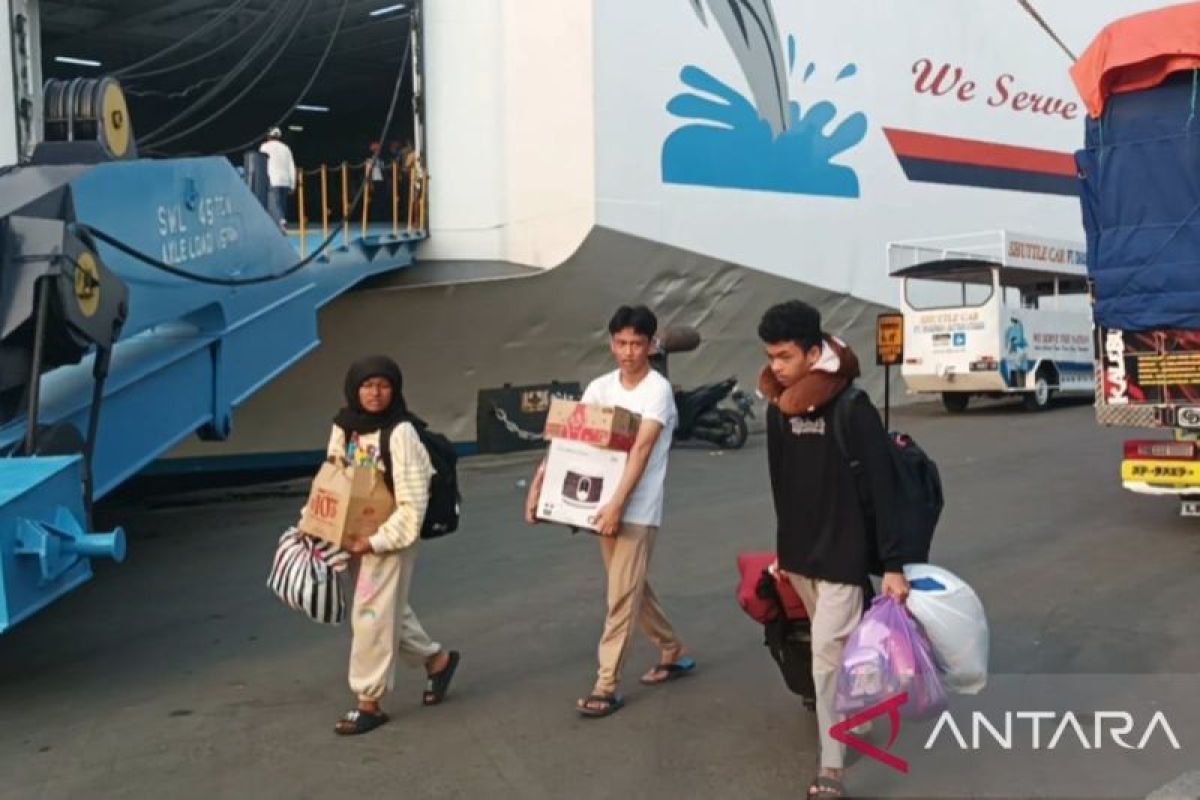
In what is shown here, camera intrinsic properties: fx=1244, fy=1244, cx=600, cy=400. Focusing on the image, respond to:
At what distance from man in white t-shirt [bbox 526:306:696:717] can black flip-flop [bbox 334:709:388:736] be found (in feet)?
2.75

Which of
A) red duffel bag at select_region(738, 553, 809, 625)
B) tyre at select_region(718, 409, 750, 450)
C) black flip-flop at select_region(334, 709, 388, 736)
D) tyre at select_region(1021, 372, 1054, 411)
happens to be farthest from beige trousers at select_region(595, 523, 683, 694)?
tyre at select_region(1021, 372, 1054, 411)

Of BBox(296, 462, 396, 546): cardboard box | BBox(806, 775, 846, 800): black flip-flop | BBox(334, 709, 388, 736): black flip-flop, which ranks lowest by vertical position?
BBox(334, 709, 388, 736): black flip-flop

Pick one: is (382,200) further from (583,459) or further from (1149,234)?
(583,459)

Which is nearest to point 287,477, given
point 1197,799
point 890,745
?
point 890,745

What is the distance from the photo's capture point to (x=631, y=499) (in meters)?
5.02

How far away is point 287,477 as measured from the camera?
15023 millimetres

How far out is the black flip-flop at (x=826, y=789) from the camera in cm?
407

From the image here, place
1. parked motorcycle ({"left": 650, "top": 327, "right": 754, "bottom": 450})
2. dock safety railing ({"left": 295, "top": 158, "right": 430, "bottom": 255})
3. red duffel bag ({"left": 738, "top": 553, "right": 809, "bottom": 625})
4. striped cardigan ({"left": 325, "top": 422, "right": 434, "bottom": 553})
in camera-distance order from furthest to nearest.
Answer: parked motorcycle ({"left": 650, "top": 327, "right": 754, "bottom": 450}), dock safety railing ({"left": 295, "top": 158, "right": 430, "bottom": 255}), striped cardigan ({"left": 325, "top": 422, "right": 434, "bottom": 553}), red duffel bag ({"left": 738, "top": 553, "right": 809, "bottom": 625})

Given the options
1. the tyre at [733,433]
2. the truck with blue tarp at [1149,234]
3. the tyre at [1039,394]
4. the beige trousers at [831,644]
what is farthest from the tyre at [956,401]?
the beige trousers at [831,644]

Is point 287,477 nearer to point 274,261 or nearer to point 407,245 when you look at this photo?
point 407,245

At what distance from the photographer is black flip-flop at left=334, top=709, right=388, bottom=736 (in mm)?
4965

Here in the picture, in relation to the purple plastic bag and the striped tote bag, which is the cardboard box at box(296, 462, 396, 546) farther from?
the purple plastic bag

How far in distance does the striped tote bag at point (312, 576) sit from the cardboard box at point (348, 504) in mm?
64

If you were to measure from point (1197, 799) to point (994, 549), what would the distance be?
4.36 m
